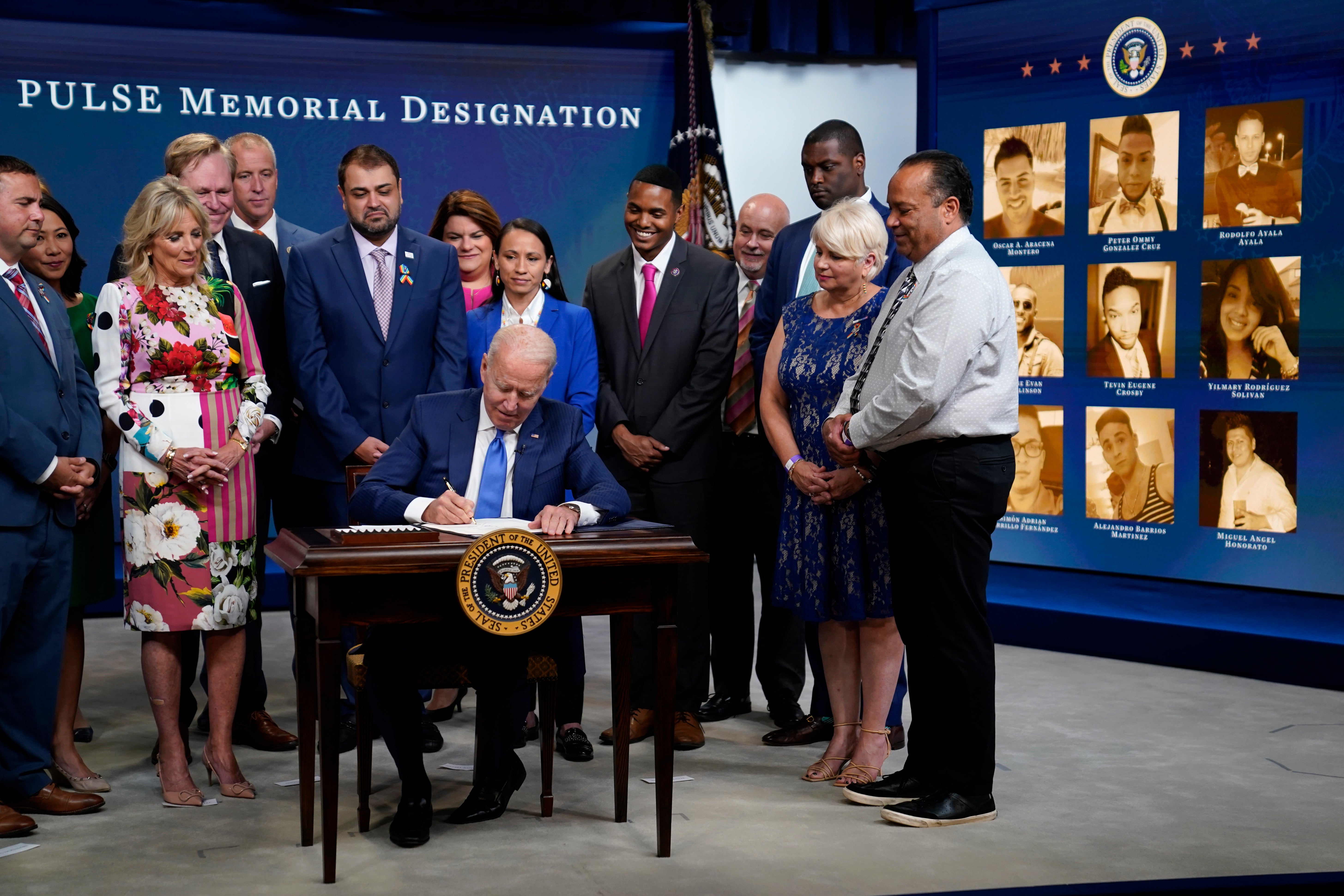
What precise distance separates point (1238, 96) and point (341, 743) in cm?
404

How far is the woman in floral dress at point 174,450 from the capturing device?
347 cm

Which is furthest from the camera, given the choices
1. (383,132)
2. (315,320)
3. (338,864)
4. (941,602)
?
(383,132)

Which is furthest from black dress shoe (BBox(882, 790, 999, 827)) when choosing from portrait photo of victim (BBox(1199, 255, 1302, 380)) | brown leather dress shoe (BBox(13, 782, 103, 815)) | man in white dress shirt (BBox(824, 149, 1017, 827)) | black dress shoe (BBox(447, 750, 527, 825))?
portrait photo of victim (BBox(1199, 255, 1302, 380))

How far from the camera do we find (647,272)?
4305 millimetres

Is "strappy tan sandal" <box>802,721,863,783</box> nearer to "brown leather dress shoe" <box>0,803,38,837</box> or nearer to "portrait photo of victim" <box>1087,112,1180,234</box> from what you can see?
"brown leather dress shoe" <box>0,803,38,837</box>

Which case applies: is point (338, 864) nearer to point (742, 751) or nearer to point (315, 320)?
point (742, 751)

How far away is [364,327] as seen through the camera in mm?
4094

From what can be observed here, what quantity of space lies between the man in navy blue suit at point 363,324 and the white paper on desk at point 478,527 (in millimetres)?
942

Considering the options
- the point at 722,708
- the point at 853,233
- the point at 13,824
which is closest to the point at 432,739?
the point at 722,708

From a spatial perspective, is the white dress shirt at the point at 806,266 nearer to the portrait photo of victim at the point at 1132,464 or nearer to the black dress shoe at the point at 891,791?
the black dress shoe at the point at 891,791

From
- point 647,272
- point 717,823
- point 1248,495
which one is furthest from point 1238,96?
point 717,823

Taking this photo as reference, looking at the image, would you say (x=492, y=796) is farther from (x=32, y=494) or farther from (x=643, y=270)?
(x=643, y=270)

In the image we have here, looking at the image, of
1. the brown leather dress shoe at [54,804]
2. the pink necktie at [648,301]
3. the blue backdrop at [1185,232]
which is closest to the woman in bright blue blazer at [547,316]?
the pink necktie at [648,301]

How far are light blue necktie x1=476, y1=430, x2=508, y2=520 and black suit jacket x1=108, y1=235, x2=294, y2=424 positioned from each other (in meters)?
1.01
